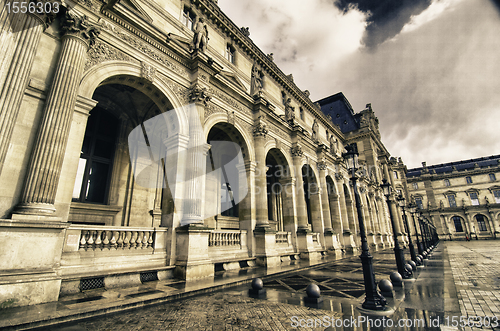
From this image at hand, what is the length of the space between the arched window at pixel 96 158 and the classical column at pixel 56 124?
4.87 meters

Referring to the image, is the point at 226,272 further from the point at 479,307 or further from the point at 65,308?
the point at 479,307

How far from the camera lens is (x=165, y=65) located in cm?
1105

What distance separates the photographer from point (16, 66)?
6.57 meters

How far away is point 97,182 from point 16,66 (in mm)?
7331

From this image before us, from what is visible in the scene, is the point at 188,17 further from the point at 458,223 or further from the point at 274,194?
the point at 458,223

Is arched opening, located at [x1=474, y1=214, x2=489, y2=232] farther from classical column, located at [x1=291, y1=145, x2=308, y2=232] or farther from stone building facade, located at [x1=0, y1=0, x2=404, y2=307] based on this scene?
classical column, located at [x1=291, y1=145, x2=308, y2=232]

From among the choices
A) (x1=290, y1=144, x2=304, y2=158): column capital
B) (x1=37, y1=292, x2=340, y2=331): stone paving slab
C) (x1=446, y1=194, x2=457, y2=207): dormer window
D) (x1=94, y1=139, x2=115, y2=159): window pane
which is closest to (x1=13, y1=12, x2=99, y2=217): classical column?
(x1=37, y1=292, x2=340, y2=331): stone paving slab

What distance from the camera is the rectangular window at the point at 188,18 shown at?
1584 centimetres

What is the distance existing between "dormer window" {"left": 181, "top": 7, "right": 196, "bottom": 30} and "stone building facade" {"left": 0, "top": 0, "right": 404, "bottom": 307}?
0.09 m

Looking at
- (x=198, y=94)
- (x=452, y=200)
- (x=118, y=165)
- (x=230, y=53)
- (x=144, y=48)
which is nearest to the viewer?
(x=144, y=48)

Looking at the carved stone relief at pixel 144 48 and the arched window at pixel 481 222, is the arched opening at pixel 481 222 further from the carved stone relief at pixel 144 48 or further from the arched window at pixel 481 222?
the carved stone relief at pixel 144 48

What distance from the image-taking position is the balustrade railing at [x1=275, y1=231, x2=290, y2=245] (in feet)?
52.2

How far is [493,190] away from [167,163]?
282 feet

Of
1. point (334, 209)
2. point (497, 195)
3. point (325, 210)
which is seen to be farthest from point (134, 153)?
point (497, 195)
